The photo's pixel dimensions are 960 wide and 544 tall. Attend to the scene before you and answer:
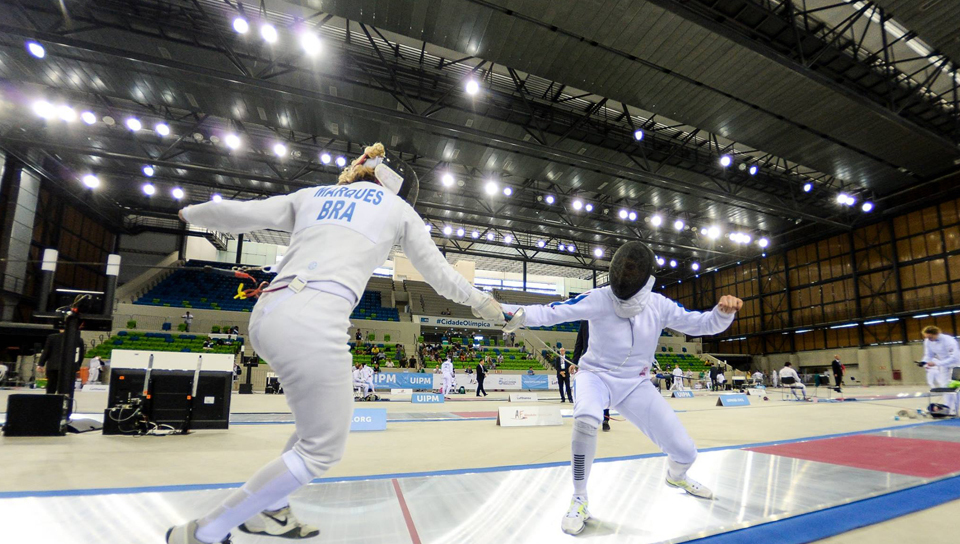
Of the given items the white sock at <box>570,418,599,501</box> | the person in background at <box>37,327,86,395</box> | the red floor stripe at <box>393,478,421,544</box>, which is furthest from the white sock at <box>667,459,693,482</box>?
the person in background at <box>37,327,86,395</box>

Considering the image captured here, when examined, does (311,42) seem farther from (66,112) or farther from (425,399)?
(425,399)

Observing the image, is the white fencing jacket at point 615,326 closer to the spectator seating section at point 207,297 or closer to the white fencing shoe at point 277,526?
the white fencing shoe at point 277,526

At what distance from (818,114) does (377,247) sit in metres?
15.0

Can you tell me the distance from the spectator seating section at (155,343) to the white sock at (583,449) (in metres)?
19.1

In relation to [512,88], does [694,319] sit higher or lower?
lower

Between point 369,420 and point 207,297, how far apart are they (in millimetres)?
23760

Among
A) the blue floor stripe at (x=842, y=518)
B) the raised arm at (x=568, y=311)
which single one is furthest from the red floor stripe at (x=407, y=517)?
the blue floor stripe at (x=842, y=518)

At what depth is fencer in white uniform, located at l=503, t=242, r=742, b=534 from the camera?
280 cm

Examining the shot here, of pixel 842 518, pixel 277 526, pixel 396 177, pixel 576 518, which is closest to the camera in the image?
pixel 277 526

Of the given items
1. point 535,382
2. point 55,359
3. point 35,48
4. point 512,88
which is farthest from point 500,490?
point 535,382

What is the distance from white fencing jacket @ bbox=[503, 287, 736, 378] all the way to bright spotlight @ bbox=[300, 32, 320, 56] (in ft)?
→ 30.2

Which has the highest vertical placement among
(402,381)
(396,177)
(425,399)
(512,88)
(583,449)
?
(512,88)

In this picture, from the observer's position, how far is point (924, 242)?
21250 millimetres

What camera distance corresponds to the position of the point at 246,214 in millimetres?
1998
